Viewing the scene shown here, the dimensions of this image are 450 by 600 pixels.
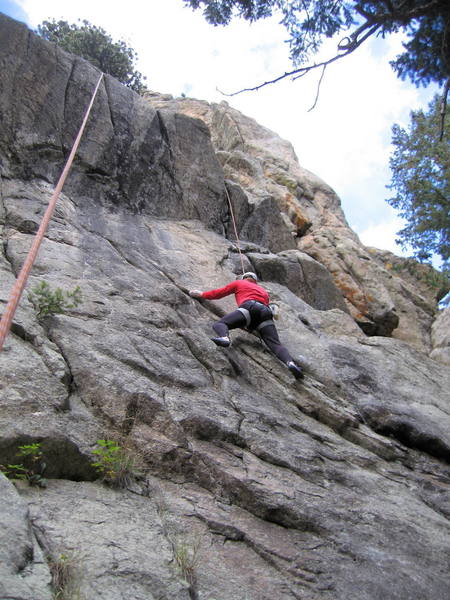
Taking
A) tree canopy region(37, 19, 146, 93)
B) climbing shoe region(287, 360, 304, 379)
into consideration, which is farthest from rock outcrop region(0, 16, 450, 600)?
tree canopy region(37, 19, 146, 93)

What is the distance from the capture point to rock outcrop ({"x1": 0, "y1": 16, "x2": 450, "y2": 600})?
4086 mm

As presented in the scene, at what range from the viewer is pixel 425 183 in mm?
14211

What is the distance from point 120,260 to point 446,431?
5651mm

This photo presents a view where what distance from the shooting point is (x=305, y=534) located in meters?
4.96

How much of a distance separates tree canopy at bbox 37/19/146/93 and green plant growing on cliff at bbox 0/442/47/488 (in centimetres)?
2236

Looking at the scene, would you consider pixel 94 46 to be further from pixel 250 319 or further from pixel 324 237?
pixel 250 319

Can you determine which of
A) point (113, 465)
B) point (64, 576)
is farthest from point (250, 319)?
point (64, 576)

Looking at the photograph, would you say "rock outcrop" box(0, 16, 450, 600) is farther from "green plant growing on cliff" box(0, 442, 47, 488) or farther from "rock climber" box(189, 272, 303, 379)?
"rock climber" box(189, 272, 303, 379)

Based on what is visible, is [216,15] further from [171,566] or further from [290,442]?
[171,566]

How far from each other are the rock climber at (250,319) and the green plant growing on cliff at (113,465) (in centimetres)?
280

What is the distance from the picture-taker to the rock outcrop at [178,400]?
409cm

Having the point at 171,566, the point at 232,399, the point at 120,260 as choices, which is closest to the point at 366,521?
the point at 232,399

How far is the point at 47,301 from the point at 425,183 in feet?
38.0

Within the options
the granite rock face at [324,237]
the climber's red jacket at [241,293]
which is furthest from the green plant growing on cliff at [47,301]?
the granite rock face at [324,237]
